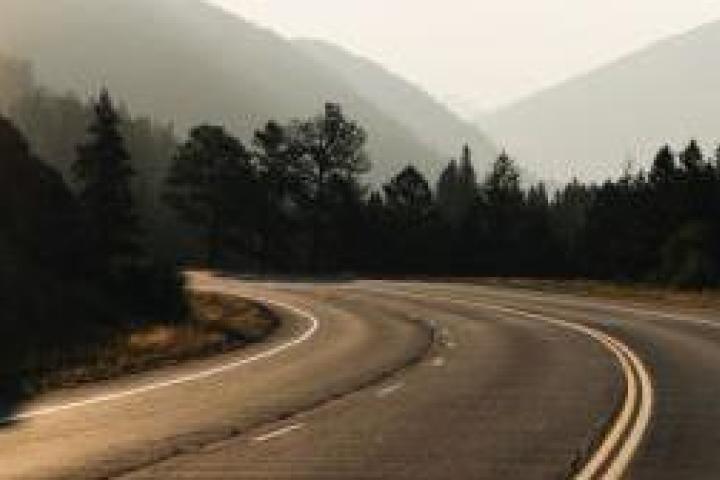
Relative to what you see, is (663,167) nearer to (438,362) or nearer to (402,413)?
(438,362)

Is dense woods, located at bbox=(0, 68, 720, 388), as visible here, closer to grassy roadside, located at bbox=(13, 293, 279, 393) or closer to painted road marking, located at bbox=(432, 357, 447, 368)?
grassy roadside, located at bbox=(13, 293, 279, 393)

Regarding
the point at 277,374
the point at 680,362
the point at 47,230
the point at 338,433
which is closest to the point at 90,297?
the point at 47,230

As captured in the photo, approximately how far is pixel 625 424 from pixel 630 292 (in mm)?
44775

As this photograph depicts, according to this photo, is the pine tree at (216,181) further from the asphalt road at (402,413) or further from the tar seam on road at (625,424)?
the tar seam on road at (625,424)

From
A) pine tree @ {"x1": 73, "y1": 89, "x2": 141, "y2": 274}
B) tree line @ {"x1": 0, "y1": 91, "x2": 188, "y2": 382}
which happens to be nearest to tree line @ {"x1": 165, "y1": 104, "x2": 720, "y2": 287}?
pine tree @ {"x1": 73, "y1": 89, "x2": 141, "y2": 274}

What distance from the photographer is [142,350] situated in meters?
32.4

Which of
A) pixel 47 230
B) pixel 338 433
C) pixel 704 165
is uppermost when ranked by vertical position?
pixel 704 165

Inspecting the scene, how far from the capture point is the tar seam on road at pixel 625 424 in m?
15.6

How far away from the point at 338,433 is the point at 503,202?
404 ft

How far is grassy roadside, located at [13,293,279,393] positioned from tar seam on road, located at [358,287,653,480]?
9086 millimetres

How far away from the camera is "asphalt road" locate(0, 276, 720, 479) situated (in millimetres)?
15820

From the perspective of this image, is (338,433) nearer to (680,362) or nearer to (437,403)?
(437,403)

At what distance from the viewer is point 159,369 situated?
28.9 metres

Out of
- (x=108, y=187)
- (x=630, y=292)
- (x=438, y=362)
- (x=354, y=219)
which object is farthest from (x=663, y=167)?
(x=438, y=362)
